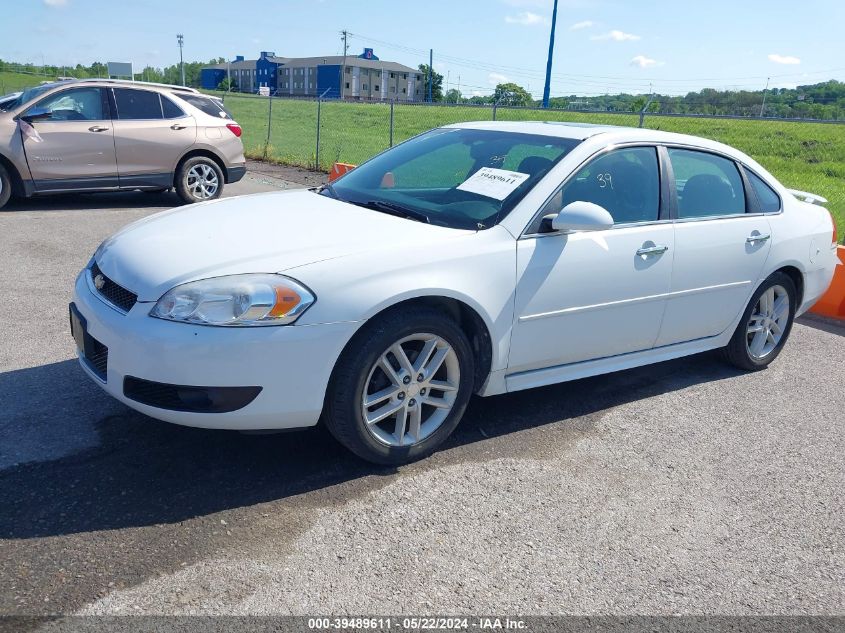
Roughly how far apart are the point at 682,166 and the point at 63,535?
3.93m

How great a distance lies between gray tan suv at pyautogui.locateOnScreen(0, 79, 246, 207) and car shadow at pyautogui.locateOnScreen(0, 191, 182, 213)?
1.23ft

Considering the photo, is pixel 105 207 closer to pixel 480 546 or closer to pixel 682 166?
pixel 682 166

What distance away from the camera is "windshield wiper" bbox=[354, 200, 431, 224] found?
3967 mm

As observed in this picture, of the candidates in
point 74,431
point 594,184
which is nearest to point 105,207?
point 74,431

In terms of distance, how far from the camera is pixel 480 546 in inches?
119

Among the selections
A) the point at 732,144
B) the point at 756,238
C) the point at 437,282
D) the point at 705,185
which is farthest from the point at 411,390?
the point at 732,144

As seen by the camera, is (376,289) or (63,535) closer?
(63,535)

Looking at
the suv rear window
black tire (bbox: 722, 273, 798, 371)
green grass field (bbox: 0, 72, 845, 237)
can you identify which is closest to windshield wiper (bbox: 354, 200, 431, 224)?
black tire (bbox: 722, 273, 798, 371)

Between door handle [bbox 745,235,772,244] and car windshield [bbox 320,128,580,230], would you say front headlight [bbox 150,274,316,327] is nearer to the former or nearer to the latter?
car windshield [bbox 320,128,580,230]

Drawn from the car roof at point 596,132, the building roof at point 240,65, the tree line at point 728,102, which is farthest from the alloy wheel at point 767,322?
the building roof at point 240,65

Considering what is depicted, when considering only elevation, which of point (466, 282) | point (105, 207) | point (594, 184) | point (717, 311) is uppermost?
point (594, 184)

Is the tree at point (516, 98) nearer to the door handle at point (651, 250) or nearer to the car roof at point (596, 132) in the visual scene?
the car roof at point (596, 132)

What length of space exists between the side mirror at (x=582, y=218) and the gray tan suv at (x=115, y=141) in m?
8.17

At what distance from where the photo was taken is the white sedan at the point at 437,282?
10.4 ft
